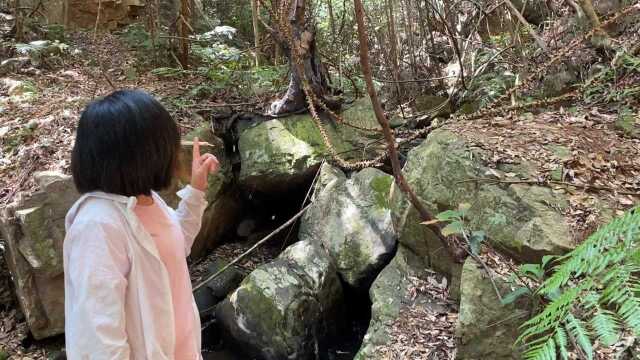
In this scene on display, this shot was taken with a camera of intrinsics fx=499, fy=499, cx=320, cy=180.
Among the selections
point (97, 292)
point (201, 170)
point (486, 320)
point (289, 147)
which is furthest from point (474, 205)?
point (97, 292)

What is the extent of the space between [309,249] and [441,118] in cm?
251

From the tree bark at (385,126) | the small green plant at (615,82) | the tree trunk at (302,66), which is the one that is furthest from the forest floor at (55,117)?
the small green plant at (615,82)

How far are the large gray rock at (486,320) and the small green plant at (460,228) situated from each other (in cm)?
16

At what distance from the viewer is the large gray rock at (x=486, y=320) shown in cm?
292

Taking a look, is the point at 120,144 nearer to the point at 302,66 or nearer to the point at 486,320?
the point at 486,320

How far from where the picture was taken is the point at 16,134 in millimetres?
4863

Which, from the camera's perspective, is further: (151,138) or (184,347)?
(184,347)

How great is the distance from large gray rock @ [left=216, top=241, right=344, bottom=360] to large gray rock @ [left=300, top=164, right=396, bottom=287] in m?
0.19

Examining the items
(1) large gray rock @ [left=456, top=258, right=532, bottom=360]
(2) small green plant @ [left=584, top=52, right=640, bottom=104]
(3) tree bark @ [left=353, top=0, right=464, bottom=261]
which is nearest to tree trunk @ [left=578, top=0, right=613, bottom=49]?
(2) small green plant @ [left=584, top=52, right=640, bottom=104]

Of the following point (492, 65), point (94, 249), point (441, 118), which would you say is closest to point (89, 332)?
point (94, 249)

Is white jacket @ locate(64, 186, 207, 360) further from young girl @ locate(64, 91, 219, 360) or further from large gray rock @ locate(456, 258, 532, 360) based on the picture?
large gray rock @ locate(456, 258, 532, 360)

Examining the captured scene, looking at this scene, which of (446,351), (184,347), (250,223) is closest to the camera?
(184,347)

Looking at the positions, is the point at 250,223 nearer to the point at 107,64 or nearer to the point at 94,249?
the point at 107,64

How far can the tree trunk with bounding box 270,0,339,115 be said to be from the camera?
17.3 feet
